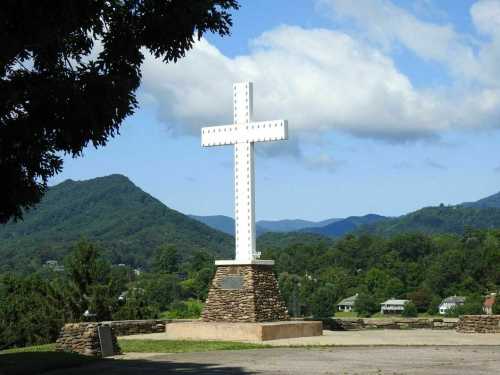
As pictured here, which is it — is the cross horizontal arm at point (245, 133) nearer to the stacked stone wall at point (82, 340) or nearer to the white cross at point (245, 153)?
the white cross at point (245, 153)

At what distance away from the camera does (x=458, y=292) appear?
113688 millimetres

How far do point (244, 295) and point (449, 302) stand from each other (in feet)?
270

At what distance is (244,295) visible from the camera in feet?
83.6

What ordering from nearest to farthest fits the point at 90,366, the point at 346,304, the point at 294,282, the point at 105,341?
1. the point at 90,366
2. the point at 105,341
3. the point at 346,304
4. the point at 294,282

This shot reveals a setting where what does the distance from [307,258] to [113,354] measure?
14944 centimetres

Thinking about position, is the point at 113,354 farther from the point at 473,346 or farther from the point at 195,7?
the point at 195,7

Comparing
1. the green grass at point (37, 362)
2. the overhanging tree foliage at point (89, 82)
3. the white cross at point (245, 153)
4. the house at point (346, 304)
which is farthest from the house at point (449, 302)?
the overhanging tree foliage at point (89, 82)

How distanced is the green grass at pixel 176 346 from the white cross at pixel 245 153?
12.1 feet

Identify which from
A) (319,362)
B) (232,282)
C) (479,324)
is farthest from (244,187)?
(319,362)

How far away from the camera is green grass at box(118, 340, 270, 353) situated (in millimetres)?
20922

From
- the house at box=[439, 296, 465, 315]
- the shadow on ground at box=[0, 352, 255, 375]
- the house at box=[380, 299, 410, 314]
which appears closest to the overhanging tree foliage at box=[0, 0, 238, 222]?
the shadow on ground at box=[0, 352, 255, 375]

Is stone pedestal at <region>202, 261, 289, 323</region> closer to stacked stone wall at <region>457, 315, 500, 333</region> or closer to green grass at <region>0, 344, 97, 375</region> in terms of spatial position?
stacked stone wall at <region>457, 315, 500, 333</region>

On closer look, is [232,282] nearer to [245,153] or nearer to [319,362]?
[245,153]

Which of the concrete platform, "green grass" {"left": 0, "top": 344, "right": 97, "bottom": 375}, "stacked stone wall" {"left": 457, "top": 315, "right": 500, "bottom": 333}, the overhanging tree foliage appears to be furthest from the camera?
"stacked stone wall" {"left": 457, "top": 315, "right": 500, "bottom": 333}
